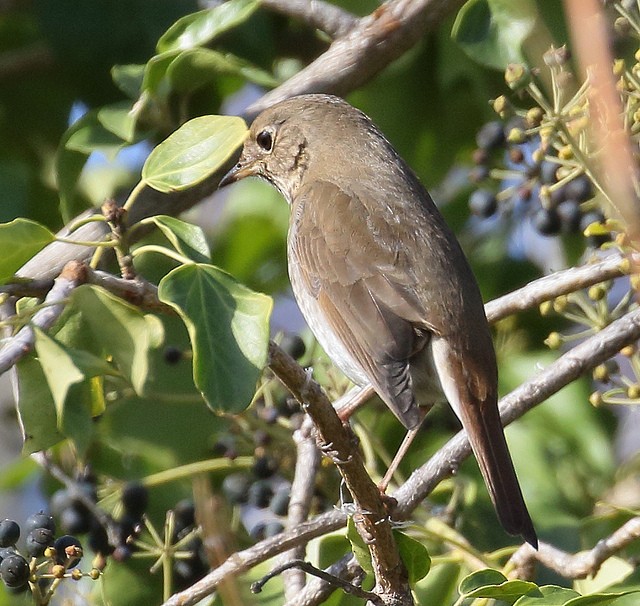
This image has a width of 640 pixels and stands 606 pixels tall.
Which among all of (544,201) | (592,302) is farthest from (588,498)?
(544,201)

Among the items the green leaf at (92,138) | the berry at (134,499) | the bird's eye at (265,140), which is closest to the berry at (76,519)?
the berry at (134,499)

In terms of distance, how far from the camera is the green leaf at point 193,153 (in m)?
2.76

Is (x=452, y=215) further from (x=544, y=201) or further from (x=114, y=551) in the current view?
(x=114, y=551)

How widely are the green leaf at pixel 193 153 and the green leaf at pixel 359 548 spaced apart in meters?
0.91

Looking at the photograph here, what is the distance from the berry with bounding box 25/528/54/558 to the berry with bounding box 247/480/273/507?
3.68 feet

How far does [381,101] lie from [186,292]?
8.56 feet

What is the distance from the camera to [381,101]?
4.86 metres

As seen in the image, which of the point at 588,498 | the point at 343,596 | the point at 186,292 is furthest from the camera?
the point at 588,498

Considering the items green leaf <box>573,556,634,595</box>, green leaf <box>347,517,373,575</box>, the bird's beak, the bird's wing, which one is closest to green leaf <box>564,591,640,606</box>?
green leaf <box>347,517,373,575</box>

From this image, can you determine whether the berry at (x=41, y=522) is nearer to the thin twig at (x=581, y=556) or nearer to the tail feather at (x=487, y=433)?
→ the tail feather at (x=487, y=433)

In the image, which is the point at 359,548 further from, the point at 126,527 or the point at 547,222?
the point at 547,222

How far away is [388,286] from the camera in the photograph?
364 cm

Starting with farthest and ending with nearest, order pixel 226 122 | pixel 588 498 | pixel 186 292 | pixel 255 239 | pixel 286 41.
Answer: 1. pixel 286 41
2. pixel 255 239
3. pixel 588 498
4. pixel 226 122
5. pixel 186 292

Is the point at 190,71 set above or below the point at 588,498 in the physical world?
above
